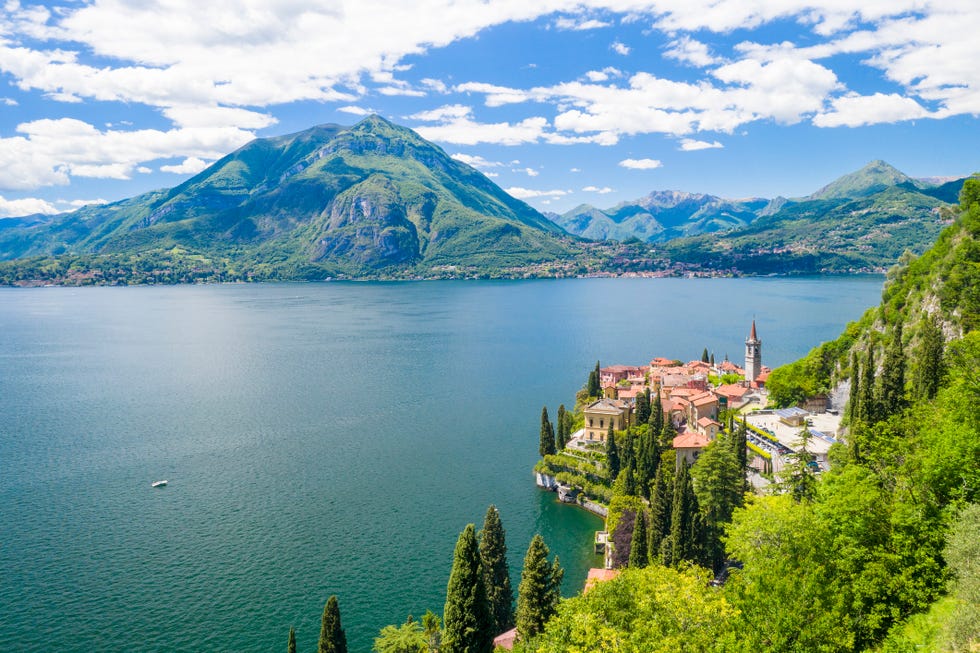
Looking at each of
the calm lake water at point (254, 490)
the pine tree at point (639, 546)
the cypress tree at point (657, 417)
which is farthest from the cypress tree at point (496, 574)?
the cypress tree at point (657, 417)

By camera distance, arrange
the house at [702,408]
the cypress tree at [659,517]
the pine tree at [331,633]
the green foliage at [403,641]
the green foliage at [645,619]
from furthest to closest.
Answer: the house at [702,408] < the cypress tree at [659,517] < the green foliage at [403,641] < the pine tree at [331,633] < the green foliage at [645,619]

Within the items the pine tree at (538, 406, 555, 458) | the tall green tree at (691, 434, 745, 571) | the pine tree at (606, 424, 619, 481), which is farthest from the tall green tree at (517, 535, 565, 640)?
the pine tree at (538, 406, 555, 458)

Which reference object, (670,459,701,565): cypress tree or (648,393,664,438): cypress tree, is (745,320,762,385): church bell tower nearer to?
(648,393,664,438): cypress tree

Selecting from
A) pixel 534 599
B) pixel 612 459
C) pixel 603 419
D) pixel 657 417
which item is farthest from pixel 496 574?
pixel 657 417

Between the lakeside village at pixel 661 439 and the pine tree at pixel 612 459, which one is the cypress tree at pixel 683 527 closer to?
the lakeside village at pixel 661 439

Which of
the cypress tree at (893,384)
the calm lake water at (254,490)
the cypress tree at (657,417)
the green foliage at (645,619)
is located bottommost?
the calm lake water at (254,490)

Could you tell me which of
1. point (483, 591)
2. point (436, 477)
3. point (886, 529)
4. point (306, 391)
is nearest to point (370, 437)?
point (436, 477)

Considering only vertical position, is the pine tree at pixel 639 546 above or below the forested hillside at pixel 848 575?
below
